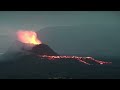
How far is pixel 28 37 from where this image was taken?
556 centimetres

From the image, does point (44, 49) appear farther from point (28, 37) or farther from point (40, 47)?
point (28, 37)

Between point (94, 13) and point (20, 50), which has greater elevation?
point (94, 13)

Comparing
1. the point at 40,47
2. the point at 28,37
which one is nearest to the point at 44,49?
the point at 40,47

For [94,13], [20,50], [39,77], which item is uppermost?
[94,13]

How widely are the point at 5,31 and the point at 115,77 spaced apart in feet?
5.28

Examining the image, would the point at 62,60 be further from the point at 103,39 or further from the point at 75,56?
the point at 103,39

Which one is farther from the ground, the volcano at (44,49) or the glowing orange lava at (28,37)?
the glowing orange lava at (28,37)

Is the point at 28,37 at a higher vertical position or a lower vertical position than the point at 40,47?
higher

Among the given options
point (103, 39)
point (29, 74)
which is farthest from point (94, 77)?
point (29, 74)

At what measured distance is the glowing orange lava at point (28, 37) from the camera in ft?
18.2

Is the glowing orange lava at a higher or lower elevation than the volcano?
higher

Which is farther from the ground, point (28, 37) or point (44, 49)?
point (28, 37)

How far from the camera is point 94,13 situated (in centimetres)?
561

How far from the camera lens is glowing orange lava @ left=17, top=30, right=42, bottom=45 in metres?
5.54
